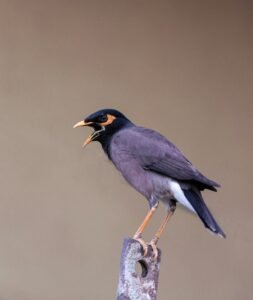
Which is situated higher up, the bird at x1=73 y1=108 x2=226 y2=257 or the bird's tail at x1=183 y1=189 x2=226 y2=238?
the bird at x1=73 y1=108 x2=226 y2=257

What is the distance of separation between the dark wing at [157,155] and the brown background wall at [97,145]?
0.81m

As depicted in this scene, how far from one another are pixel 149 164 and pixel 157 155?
3cm

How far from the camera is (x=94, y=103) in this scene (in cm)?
291

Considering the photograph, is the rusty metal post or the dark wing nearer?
the rusty metal post

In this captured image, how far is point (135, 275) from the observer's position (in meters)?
1.58

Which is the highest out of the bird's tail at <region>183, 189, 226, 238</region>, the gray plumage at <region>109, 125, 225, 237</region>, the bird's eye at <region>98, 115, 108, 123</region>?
the bird's eye at <region>98, 115, 108, 123</region>

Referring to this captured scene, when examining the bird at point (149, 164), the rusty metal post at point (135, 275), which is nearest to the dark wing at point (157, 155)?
the bird at point (149, 164)

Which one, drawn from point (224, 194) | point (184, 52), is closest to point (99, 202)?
point (224, 194)

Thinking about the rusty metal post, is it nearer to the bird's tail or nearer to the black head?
the bird's tail

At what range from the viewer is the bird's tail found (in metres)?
1.63

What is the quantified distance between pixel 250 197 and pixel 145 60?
2.28 feet

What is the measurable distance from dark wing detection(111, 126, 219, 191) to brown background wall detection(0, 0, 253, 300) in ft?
2.64

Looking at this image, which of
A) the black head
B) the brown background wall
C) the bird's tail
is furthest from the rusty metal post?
the brown background wall

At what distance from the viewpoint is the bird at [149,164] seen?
69.7 inches
